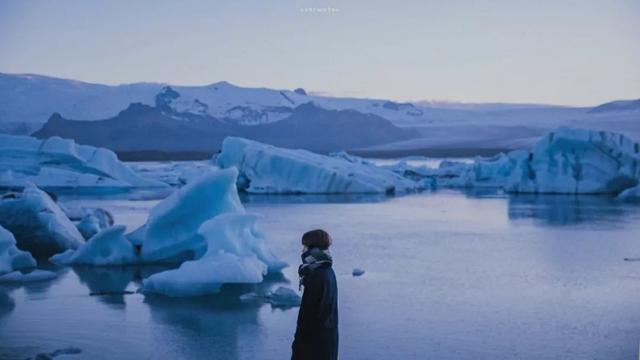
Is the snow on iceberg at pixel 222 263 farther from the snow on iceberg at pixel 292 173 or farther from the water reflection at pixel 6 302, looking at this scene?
the snow on iceberg at pixel 292 173

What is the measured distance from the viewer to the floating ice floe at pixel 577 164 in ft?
63.4

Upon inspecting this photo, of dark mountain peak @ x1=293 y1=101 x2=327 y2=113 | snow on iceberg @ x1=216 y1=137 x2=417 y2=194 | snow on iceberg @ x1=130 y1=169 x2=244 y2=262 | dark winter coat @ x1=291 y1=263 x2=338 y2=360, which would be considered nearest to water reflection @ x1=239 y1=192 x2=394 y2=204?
snow on iceberg @ x1=216 y1=137 x2=417 y2=194

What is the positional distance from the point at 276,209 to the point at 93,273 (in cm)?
855

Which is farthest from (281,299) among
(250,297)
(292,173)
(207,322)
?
(292,173)

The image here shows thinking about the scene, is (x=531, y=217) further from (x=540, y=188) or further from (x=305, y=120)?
(x=305, y=120)

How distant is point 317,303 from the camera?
3105 millimetres

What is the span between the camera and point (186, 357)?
15.6 ft

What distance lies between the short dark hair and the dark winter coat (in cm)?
8

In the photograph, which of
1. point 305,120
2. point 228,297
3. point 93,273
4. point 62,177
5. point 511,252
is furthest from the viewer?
point 305,120

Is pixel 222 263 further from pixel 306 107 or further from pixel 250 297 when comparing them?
pixel 306 107

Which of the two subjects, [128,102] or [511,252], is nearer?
[511,252]

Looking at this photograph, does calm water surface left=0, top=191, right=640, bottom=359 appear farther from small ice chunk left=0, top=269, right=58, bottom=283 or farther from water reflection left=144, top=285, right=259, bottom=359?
small ice chunk left=0, top=269, right=58, bottom=283

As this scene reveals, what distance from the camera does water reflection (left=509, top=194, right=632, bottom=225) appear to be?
13992 mm

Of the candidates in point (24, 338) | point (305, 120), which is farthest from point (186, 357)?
point (305, 120)
